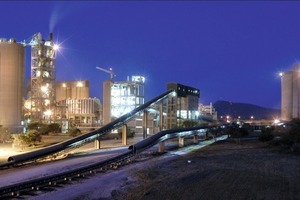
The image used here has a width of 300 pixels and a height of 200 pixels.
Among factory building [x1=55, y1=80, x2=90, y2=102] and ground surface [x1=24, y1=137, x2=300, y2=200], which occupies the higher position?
factory building [x1=55, y1=80, x2=90, y2=102]

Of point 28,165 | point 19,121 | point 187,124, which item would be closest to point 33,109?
point 19,121

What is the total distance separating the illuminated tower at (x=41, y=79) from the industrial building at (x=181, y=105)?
24.1 m

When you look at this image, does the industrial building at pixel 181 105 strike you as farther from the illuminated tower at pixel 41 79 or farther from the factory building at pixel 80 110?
the illuminated tower at pixel 41 79

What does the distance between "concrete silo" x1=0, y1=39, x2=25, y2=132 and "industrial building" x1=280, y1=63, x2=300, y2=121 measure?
63.0 meters

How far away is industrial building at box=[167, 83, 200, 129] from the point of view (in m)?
86.3

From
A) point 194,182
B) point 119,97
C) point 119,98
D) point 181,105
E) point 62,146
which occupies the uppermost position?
point 119,97

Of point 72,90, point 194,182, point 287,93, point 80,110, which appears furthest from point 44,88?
point 194,182

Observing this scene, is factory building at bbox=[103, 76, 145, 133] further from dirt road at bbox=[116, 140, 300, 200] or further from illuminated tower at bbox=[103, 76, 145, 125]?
dirt road at bbox=[116, 140, 300, 200]

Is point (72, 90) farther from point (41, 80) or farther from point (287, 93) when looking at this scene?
point (287, 93)

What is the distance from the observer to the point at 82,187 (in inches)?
803

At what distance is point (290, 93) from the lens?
102 metres

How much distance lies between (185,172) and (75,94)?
266 ft

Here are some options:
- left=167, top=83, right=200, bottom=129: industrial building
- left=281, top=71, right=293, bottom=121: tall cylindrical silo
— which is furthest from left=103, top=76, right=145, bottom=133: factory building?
left=281, top=71, right=293, bottom=121: tall cylindrical silo

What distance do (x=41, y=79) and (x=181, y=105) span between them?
111 ft
